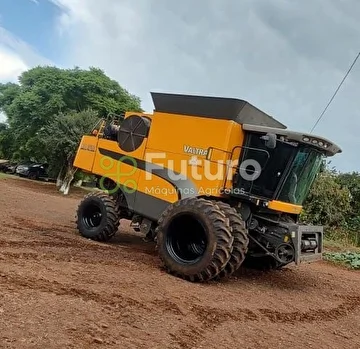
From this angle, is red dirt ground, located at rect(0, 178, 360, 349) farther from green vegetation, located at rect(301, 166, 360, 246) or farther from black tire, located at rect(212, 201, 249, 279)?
green vegetation, located at rect(301, 166, 360, 246)

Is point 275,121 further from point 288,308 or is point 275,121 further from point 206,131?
point 288,308

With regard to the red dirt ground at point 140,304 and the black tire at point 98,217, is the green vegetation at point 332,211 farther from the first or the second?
the black tire at point 98,217

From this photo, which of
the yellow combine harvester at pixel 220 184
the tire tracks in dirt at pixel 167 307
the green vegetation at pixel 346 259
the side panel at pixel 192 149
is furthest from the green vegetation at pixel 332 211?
the tire tracks in dirt at pixel 167 307

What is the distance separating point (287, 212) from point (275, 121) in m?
1.89

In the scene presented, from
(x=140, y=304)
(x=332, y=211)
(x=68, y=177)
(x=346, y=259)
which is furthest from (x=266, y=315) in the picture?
(x=68, y=177)

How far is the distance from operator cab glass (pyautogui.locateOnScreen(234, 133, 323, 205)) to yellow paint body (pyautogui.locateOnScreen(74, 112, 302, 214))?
17cm

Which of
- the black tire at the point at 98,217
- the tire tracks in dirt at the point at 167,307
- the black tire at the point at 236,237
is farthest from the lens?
the black tire at the point at 98,217

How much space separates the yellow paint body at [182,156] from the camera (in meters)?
7.69

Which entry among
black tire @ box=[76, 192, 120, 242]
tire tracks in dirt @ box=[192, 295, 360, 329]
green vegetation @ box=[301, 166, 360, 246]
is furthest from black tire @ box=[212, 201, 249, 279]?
green vegetation @ box=[301, 166, 360, 246]

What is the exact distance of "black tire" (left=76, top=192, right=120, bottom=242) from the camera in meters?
9.30

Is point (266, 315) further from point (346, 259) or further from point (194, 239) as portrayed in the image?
point (346, 259)

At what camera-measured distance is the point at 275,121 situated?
8688mm

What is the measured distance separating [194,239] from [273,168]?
183cm

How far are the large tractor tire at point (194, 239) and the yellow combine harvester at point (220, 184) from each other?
16 millimetres
